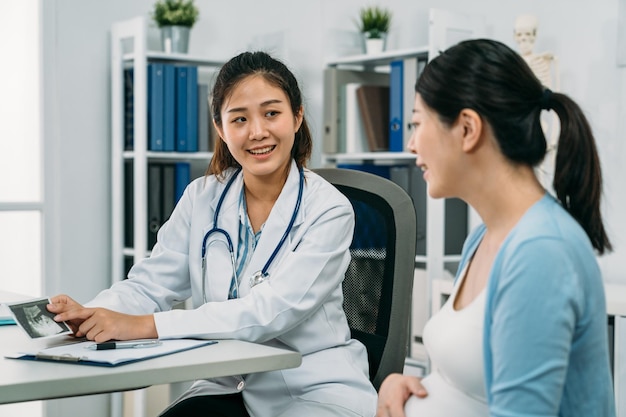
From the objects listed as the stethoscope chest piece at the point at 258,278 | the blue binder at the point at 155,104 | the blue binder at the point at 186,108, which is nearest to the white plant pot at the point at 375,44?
the blue binder at the point at 186,108

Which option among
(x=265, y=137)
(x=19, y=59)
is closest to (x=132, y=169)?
(x=19, y=59)

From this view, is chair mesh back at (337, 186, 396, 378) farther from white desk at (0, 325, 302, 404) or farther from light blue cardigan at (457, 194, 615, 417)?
light blue cardigan at (457, 194, 615, 417)

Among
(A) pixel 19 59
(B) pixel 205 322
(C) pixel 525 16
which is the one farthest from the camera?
(A) pixel 19 59

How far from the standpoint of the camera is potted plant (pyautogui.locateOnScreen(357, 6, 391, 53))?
3705 mm

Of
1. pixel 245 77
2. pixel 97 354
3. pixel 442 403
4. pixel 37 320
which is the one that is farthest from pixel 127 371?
pixel 245 77

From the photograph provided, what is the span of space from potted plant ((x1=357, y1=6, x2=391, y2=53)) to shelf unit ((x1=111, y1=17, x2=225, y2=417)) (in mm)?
670

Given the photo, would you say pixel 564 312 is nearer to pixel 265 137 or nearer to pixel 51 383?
pixel 51 383

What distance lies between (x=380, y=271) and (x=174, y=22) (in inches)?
86.9

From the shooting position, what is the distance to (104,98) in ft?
11.9

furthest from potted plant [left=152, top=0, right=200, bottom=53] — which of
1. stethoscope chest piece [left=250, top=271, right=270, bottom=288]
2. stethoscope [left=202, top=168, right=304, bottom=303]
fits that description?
stethoscope chest piece [left=250, top=271, right=270, bottom=288]

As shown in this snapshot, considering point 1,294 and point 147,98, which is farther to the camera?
point 147,98

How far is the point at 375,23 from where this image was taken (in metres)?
3.73

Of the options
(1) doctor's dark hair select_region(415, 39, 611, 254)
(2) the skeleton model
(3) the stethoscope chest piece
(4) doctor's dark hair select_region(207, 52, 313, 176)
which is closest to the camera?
(1) doctor's dark hair select_region(415, 39, 611, 254)

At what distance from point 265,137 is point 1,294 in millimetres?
766
